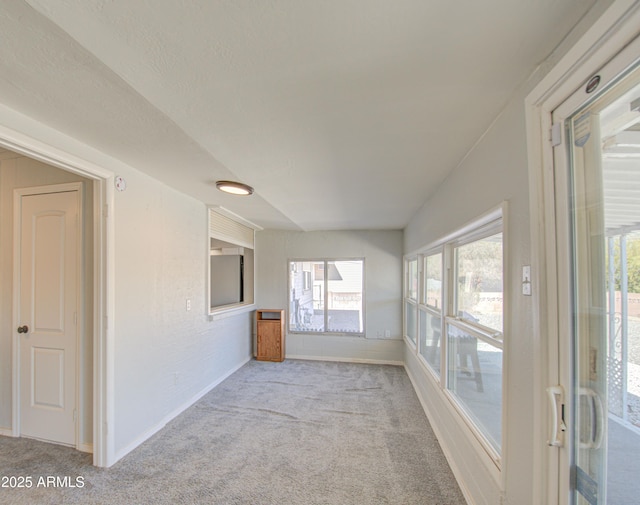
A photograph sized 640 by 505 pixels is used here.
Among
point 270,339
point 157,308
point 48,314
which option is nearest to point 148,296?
point 157,308

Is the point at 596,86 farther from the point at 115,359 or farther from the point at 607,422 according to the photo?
the point at 115,359

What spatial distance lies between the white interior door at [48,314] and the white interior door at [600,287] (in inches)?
125

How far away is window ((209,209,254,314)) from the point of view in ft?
14.8

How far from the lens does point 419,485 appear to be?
77.0 inches

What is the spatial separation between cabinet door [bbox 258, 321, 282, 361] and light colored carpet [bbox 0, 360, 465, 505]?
1473 mm

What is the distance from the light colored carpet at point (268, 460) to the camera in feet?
6.07

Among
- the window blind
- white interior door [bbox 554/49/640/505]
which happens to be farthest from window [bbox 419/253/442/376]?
the window blind

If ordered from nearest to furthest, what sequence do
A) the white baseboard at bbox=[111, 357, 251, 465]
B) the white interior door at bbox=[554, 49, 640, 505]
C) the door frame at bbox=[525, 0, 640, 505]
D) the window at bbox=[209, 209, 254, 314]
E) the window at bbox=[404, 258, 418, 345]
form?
the white interior door at bbox=[554, 49, 640, 505] < the door frame at bbox=[525, 0, 640, 505] < the white baseboard at bbox=[111, 357, 251, 465] < the window at bbox=[404, 258, 418, 345] < the window at bbox=[209, 209, 254, 314]

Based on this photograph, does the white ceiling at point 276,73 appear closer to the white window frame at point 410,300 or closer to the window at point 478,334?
the window at point 478,334

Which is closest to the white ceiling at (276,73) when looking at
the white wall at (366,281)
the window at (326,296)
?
the white wall at (366,281)

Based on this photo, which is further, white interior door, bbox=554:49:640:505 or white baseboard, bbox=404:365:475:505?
white baseboard, bbox=404:365:475:505

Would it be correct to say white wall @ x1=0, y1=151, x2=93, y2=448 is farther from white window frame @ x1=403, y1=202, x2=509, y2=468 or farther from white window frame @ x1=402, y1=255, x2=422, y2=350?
white window frame @ x1=402, y1=255, x2=422, y2=350

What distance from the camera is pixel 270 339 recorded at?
189 inches

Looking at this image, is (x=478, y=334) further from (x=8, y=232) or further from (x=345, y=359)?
(x=8, y=232)
